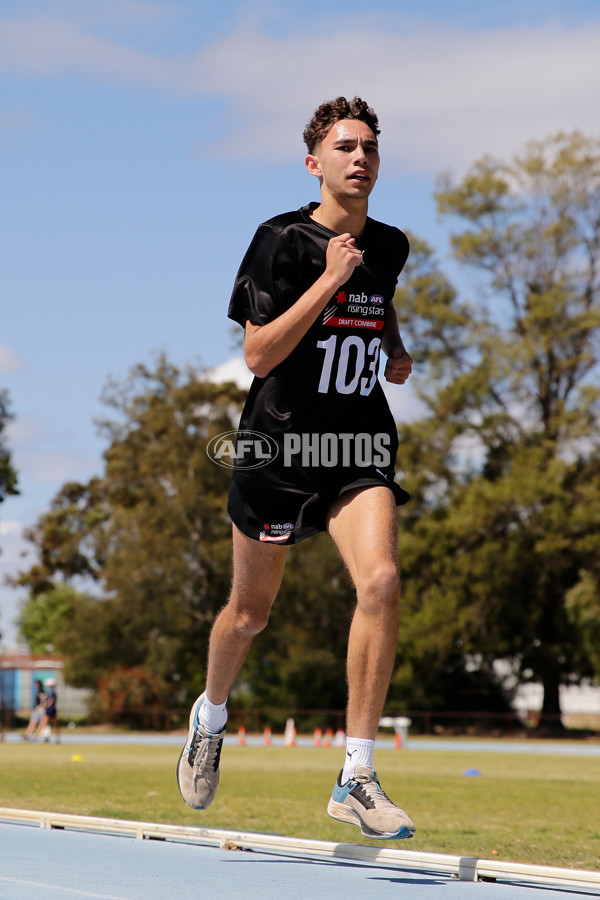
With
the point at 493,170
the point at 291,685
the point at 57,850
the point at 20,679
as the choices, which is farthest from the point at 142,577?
the point at 57,850

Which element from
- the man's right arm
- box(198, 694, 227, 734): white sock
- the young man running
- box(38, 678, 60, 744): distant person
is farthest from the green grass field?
box(38, 678, 60, 744): distant person

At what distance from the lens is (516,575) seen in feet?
154

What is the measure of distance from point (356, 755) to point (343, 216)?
2.27m

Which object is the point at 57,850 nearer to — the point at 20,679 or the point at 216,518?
the point at 216,518

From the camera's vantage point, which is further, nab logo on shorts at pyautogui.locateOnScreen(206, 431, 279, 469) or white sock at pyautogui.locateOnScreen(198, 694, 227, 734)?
white sock at pyautogui.locateOnScreen(198, 694, 227, 734)

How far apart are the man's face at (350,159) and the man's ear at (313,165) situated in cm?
10

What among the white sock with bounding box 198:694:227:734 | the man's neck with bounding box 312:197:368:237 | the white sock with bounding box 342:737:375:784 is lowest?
the white sock with bounding box 342:737:375:784

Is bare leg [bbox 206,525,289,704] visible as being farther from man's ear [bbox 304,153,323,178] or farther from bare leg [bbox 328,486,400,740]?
man's ear [bbox 304,153,323,178]

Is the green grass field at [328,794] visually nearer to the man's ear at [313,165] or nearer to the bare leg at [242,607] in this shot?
the bare leg at [242,607]

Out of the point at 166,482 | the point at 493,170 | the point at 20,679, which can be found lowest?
the point at 20,679

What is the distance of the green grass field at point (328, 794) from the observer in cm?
931

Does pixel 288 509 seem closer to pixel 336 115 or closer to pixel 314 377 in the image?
pixel 314 377

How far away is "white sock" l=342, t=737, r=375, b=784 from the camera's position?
16.0ft

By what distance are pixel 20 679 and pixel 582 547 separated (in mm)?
41627
